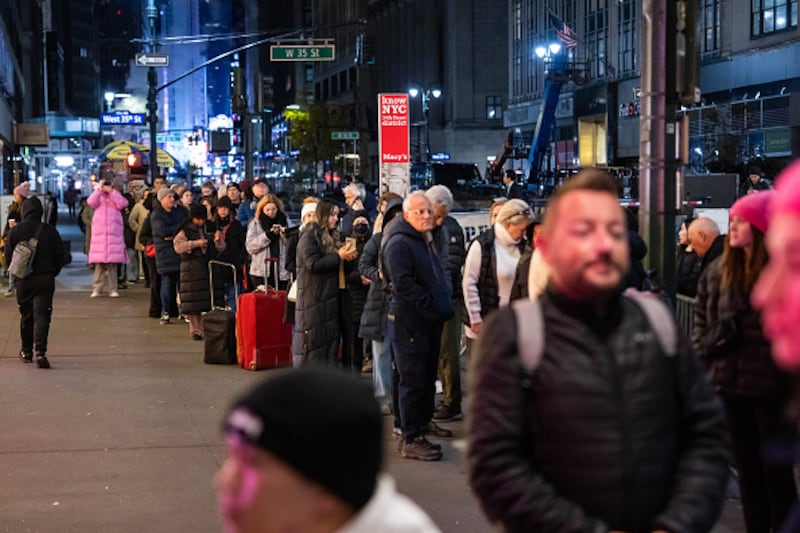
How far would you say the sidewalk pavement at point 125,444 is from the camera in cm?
810

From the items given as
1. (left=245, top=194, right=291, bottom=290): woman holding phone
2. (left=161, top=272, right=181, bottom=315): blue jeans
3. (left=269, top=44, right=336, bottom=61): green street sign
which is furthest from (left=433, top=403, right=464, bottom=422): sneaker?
(left=269, top=44, right=336, bottom=61): green street sign

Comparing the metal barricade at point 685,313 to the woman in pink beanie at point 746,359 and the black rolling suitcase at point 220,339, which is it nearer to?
the woman in pink beanie at point 746,359

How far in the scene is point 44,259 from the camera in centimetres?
1400

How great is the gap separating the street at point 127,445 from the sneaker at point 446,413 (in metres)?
0.14

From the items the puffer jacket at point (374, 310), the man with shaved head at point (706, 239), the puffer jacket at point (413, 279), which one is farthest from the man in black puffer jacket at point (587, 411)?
the puffer jacket at point (374, 310)

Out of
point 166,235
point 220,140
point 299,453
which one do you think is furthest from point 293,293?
point 220,140

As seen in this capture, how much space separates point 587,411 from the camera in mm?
3369

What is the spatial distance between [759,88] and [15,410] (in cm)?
3720

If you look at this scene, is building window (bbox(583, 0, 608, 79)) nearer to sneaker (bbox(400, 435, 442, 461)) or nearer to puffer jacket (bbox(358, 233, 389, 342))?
puffer jacket (bbox(358, 233, 389, 342))

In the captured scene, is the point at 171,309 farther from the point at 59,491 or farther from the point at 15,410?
the point at 59,491

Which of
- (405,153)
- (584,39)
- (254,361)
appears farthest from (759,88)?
(254,361)

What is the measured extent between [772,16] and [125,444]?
3763 centimetres

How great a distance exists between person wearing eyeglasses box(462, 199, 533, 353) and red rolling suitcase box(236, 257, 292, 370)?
417 centimetres

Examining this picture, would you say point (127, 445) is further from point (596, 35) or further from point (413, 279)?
point (596, 35)
